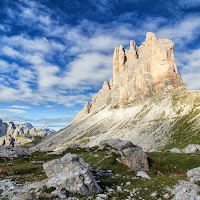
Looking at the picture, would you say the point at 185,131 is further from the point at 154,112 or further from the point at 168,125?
the point at 154,112

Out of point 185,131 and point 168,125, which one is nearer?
point 185,131

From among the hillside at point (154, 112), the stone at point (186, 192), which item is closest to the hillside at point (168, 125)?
the hillside at point (154, 112)

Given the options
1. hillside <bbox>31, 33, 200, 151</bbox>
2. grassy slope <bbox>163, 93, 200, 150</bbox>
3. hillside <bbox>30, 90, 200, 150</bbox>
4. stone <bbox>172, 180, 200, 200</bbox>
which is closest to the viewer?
stone <bbox>172, 180, 200, 200</bbox>

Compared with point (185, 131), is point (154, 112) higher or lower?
higher

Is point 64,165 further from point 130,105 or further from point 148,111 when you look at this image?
point 130,105

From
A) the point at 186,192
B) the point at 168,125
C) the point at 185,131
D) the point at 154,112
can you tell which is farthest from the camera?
the point at 154,112

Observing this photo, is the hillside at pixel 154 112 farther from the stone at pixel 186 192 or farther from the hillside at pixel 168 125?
the stone at pixel 186 192

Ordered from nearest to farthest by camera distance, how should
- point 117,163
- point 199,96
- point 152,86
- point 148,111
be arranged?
1. point 117,163
2. point 199,96
3. point 148,111
4. point 152,86

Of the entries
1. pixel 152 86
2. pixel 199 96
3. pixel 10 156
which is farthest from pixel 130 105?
pixel 10 156

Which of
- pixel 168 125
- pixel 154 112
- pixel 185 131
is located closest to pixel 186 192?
pixel 185 131

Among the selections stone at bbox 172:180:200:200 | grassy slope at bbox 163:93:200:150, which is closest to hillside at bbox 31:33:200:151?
grassy slope at bbox 163:93:200:150

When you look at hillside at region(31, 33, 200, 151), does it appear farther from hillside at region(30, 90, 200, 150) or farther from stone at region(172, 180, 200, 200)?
stone at region(172, 180, 200, 200)

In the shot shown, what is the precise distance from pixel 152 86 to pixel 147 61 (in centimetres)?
3604

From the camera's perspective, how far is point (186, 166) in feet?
85.6
